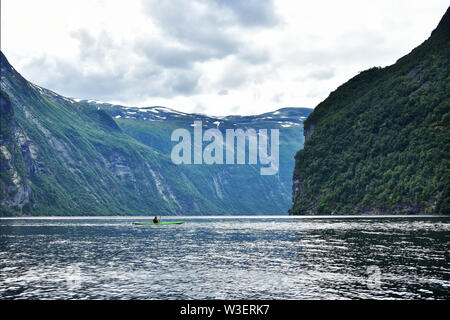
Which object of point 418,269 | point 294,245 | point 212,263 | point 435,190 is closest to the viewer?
point 418,269

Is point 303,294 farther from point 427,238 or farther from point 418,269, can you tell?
point 427,238

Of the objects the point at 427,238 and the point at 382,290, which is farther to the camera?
the point at 427,238

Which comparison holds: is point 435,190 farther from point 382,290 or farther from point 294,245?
point 382,290

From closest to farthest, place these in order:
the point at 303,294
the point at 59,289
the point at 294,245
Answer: the point at 303,294, the point at 59,289, the point at 294,245

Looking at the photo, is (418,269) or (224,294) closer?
(224,294)
